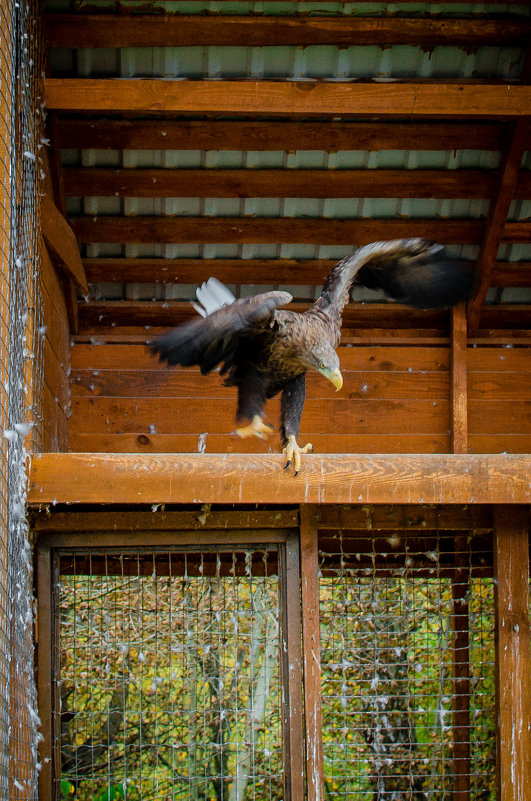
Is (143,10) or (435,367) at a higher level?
(143,10)

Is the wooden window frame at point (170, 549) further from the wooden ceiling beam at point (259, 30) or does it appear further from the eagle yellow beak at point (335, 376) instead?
the wooden ceiling beam at point (259, 30)

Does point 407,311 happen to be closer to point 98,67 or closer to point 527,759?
point 98,67

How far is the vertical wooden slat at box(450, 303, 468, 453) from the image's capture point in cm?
456

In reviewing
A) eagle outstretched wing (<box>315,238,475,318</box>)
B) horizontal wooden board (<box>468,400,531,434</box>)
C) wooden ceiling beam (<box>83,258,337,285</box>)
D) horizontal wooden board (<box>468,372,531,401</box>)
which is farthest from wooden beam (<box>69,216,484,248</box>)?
horizontal wooden board (<box>468,400,531,434</box>)

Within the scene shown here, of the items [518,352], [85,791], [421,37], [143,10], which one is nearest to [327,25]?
[421,37]

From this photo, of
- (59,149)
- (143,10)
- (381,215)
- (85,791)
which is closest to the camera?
(143,10)

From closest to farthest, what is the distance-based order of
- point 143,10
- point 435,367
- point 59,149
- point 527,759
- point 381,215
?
1. point 527,759
2. point 143,10
3. point 59,149
4. point 381,215
5. point 435,367

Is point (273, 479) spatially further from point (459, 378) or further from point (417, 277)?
point (459, 378)

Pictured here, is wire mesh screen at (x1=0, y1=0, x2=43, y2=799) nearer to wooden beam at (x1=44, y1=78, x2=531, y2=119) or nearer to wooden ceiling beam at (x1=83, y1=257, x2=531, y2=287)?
wooden beam at (x1=44, y1=78, x2=531, y2=119)

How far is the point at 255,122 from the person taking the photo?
3.96 meters

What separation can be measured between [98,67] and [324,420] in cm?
192

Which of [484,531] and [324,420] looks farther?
[324,420]

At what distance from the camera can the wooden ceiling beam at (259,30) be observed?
3.62 metres

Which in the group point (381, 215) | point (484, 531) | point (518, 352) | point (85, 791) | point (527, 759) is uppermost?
point (381, 215)
